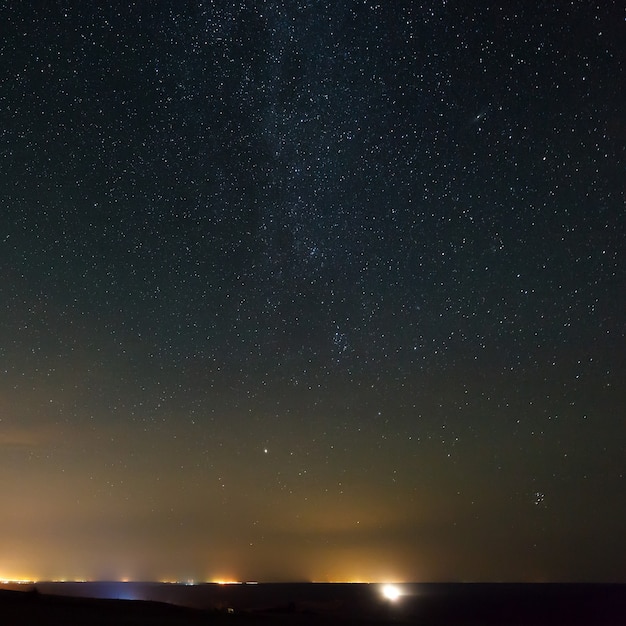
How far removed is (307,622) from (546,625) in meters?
43.8

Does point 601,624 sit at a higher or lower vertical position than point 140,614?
higher

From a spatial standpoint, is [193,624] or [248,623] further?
[248,623]

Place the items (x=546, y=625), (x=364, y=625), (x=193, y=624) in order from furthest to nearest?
(x=546, y=625)
(x=364, y=625)
(x=193, y=624)

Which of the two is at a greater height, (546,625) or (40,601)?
(546,625)

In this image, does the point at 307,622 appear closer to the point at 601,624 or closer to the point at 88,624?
the point at 88,624

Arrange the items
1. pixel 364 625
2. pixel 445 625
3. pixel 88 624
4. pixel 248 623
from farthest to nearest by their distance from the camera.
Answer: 1. pixel 445 625
2. pixel 364 625
3. pixel 248 623
4. pixel 88 624

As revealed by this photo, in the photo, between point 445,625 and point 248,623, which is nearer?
point 248,623

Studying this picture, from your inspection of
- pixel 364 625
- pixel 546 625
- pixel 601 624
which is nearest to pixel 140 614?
pixel 364 625

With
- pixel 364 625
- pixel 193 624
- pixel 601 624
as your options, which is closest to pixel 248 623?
pixel 193 624

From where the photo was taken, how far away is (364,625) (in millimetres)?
28094

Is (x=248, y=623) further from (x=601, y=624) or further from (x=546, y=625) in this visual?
(x=601, y=624)

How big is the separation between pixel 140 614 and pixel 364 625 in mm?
8932

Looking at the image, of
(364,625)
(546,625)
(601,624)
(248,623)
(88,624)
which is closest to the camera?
(88,624)

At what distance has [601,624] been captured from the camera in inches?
2717
